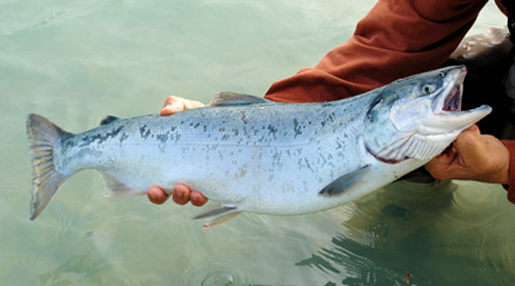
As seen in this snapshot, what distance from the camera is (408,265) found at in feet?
9.84

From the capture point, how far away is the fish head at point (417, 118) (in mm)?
2139

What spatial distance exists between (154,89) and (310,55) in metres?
1.87

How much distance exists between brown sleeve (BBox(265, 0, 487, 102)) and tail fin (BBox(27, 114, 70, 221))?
5.04 ft

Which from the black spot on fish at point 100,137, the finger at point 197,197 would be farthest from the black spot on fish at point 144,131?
the finger at point 197,197

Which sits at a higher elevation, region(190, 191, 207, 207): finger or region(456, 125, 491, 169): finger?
region(456, 125, 491, 169): finger

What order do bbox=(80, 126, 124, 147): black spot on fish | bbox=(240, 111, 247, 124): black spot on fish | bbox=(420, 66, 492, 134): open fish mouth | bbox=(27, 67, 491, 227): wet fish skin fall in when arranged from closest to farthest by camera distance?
bbox=(420, 66, 492, 134): open fish mouth < bbox=(27, 67, 491, 227): wet fish skin < bbox=(240, 111, 247, 124): black spot on fish < bbox=(80, 126, 124, 147): black spot on fish

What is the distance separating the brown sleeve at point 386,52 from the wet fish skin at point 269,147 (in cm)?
64

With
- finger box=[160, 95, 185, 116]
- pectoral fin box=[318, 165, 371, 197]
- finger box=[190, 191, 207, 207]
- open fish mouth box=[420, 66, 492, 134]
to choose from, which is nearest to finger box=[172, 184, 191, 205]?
finger box=[190, 191, 207, 207]

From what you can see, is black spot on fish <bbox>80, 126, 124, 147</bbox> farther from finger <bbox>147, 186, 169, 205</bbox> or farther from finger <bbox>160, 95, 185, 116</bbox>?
finger <bbox>147, 186, 169, 205</bbox>

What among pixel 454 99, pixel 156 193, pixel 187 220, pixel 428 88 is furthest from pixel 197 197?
pixel 454 99

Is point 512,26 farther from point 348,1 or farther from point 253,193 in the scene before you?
point 348,1

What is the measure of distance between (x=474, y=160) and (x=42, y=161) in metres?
2.58

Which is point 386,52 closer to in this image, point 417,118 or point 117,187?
point 417,118

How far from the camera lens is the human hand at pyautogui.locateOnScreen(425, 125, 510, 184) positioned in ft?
7.29
